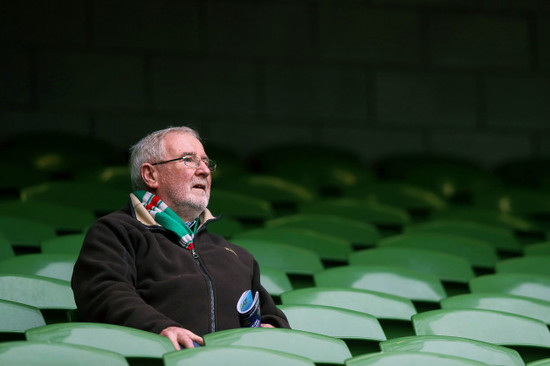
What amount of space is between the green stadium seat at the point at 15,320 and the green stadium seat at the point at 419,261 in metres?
1.07

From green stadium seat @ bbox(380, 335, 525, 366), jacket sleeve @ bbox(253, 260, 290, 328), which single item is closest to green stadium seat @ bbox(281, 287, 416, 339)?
jacket sleeve @ bbox(253, 260, 290, 328)

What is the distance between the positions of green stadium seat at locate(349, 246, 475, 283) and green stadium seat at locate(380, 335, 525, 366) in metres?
0.86

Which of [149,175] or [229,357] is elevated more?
[149,175]

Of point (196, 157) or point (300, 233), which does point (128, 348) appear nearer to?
point (196, 157)

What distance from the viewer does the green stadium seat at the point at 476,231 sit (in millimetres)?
2998

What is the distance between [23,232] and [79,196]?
1.83 ft

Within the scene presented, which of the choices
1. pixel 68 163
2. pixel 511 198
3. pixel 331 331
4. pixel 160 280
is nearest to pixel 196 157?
pixel 160 280

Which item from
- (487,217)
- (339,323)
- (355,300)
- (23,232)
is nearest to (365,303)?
(355,300)

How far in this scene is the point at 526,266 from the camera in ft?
8.52

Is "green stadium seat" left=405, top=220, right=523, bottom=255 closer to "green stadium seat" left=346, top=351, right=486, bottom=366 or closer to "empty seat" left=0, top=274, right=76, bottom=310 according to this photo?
"empty seat" left=0, top=274, right=76, bottom=310

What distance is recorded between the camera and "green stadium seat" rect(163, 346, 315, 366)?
1251mm

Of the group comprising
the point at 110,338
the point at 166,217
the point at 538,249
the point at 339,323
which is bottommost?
the point at 538,249

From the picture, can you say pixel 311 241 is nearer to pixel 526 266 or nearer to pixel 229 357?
pixel 526 266

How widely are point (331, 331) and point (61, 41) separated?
272 cm
